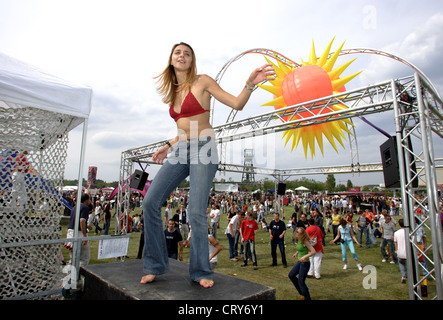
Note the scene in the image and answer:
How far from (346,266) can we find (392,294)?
2196 millimetres

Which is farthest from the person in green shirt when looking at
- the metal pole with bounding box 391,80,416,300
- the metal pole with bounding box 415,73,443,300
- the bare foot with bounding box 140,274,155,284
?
the bare foot with bounding box 140,274,155,284

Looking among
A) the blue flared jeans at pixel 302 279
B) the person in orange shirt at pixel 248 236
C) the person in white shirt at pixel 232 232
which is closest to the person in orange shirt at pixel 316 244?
the blue flared jeans at pixel 302 279

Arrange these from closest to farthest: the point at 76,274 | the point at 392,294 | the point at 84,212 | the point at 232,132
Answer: the point at 76,274 < the point at 392,294 < the point at 84,212 < the point at 232,132

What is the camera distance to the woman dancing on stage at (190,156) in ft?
7.16

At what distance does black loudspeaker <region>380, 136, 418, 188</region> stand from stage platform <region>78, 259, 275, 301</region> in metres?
4.76

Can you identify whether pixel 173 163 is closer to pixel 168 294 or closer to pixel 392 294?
pixel 168 294

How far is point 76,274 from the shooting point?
2.53 m

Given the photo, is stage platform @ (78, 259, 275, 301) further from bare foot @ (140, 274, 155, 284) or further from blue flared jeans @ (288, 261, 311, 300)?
blue flared jeans @ (288, 261, 311, 300)

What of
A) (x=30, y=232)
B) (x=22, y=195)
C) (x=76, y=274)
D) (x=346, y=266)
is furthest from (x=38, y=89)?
(x=346, y=266)

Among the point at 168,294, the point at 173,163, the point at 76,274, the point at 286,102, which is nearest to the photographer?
the point at 168,294

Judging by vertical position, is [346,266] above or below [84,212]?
below

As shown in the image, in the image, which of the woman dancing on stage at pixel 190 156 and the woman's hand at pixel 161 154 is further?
the woman's hand at pixel 161 154

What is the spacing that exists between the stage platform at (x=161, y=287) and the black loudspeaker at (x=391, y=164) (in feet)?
15.6

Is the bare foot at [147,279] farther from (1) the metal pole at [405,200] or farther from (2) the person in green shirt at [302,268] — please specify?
(1) the metal pole at [405,200]
